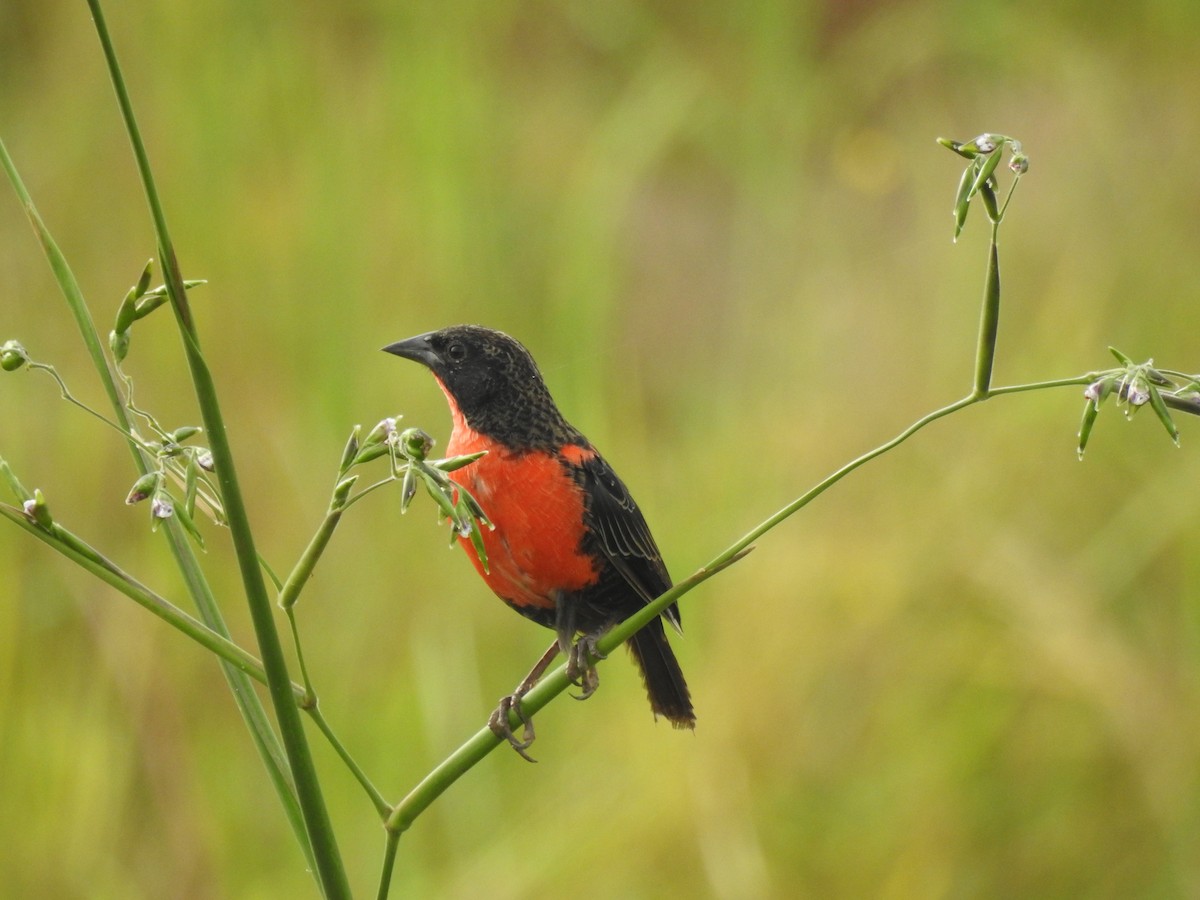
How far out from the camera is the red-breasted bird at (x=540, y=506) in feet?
6.55

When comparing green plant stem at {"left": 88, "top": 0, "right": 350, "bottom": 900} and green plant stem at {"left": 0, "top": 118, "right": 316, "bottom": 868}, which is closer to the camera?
green plant stem at {"left": 88, "top": 0, "right": 350, "bottom": 900}

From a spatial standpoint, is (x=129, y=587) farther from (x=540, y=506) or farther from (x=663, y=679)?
(x=663, y=679)

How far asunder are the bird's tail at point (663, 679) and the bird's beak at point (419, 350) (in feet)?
2.10

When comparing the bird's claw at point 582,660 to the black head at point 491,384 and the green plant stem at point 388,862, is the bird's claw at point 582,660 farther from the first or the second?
the black head at point 491,384

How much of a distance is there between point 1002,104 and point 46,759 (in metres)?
4.36

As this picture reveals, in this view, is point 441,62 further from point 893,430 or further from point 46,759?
point 46,759

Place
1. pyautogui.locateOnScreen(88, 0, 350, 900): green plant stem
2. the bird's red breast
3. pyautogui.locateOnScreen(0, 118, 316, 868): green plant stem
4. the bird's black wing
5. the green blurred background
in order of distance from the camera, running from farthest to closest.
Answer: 1. the green blurred background
2. the bird's black wing
3. the bird's red breast
4. pyautogui.locateOnScreen(0, 118, 316, 868): green plant stem
5. pyautogui.locateOnScreen(88, 0, 350, 900): green plant stem

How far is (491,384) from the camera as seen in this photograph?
2260 millimetres

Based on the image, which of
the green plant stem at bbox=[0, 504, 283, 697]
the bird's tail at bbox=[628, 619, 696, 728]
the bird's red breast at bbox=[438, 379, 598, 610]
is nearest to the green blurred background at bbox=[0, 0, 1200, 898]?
the bird's tail at bbox=[628, 619, 696, 728]

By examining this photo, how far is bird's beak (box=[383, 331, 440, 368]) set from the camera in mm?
2217

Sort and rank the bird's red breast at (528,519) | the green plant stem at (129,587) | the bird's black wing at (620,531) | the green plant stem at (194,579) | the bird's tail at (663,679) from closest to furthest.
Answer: the green plant stem at (129,587)
the green plant stem at (194,579)
the bird's red breast at (528,519)
the bird's black wing at (620,531)
the bird's tail at (663,679)

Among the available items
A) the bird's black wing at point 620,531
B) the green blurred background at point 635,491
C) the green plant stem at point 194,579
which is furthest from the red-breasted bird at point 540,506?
the green blurred background at point 635,491

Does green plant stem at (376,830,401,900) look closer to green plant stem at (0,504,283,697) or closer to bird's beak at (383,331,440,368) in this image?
green plant stem at (0,504,283,697)

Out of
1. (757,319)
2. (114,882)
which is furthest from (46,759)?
(757,319)
